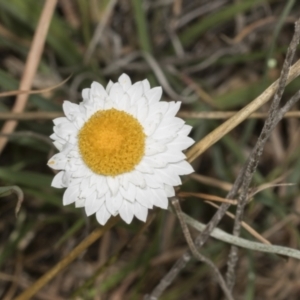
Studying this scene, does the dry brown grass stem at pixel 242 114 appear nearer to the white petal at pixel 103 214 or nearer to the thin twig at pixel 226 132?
the thin twig at pixel 226 132

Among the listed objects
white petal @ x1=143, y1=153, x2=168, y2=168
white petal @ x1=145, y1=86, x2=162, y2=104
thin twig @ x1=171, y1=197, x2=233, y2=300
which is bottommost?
thin twig @ x1=171, y1=197, x2=233, y2=300

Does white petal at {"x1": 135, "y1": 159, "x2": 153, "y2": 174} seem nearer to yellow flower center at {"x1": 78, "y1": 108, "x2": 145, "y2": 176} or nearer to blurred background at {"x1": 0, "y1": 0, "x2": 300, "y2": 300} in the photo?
yellow flower center at {"x1": 78, "y1": 108, "x2": 145, "y2": 176}

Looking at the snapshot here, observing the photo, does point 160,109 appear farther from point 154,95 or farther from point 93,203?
point 93,203

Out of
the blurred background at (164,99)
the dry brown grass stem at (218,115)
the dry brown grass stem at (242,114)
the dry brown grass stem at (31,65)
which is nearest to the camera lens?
the dry brown grass stem at (242,114)

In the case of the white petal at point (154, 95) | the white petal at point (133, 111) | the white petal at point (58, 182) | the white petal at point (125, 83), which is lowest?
the white petal at point (58, 182)

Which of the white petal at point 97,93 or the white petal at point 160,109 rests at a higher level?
the white petal at point 97,93

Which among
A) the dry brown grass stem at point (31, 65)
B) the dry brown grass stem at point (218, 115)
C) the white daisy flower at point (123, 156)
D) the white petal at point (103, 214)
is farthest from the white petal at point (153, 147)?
the dry brown grass stem at point (31, 65)

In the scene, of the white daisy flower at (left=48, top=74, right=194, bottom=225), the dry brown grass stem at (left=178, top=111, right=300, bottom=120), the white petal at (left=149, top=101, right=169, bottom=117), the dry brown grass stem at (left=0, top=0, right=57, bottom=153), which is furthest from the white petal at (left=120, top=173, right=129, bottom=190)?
the dry brown grass stem at (left=0, top=0, right=57, bottom=153)

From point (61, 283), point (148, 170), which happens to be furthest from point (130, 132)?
point (61, 283)
